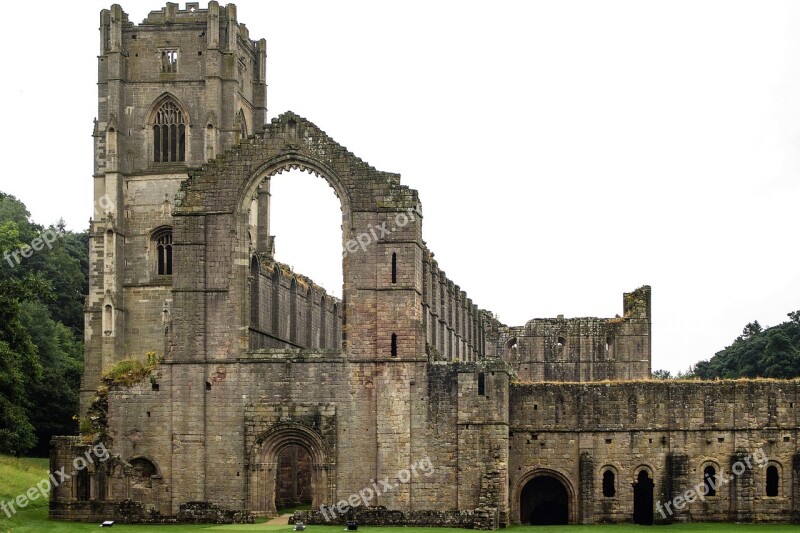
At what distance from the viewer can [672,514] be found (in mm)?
53344

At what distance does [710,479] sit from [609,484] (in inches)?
140

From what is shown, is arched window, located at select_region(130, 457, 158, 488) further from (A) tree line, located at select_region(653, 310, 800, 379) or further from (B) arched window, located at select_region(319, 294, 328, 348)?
(A) tree line, located at select_region(653, 310, 800, 379)

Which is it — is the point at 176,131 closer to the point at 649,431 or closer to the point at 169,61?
the point at 169,61

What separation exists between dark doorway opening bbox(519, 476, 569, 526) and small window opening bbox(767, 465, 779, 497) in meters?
7.18

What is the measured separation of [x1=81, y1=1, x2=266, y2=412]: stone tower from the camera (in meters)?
83.6

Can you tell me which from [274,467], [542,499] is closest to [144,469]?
[274,467]

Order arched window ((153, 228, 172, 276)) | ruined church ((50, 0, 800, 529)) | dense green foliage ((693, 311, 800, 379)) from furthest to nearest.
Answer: dense green foliage ((693, 311, 800, 379)) → arched window ((153, 228, 172, 276)) → ruined church ((50, 0, 800, 529))

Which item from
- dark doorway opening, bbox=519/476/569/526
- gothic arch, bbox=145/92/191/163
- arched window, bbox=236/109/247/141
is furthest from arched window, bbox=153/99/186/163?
dark doorway opening, bbox=519/476/569/526

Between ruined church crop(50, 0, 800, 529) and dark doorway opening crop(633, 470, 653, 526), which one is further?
dark doorway opening crop(633, 470, 653, 526)

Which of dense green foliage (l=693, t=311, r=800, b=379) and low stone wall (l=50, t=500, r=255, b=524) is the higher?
dense green foliage (l=693, t=311, r=800, b=379)

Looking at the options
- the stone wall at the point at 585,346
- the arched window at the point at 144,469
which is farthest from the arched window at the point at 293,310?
the stone wall at the point at 585,346

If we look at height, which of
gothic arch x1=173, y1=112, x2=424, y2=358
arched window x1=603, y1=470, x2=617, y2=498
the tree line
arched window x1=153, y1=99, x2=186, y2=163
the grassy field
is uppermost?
arched window x1=153, y1=99, x2=186, y2=163

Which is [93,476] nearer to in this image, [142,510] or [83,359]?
[142,510]

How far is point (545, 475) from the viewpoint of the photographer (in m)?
54.3
